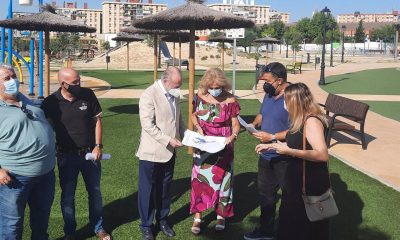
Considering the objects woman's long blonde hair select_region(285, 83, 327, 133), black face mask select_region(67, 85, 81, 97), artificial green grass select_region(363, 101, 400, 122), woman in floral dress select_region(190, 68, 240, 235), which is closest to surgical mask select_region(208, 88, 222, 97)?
woman in floral dress select_region(190, 68, 240, 235)

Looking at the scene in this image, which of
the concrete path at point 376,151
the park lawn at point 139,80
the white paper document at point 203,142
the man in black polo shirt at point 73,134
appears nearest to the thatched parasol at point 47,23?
the concrete path at point 376,151

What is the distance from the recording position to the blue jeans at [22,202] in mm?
3627

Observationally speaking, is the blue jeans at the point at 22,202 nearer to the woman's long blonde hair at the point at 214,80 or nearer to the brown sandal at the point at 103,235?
the brown sandal at the point at 103,235

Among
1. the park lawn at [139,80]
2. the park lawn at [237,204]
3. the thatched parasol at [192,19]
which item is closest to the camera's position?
the park lawn at [237,204]

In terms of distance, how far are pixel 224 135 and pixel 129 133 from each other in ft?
18.5

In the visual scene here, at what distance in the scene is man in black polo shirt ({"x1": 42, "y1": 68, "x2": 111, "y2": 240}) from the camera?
13.9 ft

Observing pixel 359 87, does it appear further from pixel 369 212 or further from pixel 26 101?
pixel 26 101

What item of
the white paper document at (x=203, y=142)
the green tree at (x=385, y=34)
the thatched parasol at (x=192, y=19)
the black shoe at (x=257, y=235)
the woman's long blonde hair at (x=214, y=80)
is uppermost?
the green tree at (x=385, y=34)

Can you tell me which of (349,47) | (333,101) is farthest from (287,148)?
(349,47)

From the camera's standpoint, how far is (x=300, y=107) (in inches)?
142

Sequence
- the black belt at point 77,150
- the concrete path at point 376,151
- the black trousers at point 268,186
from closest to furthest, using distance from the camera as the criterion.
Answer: the black belt at point 77,150, the black trousers at point 268,186, the concrete path at point 376,151

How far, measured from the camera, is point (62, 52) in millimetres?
52656

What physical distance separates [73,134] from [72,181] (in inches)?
19.0

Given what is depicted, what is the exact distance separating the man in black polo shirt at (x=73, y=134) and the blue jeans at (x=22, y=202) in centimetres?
46
